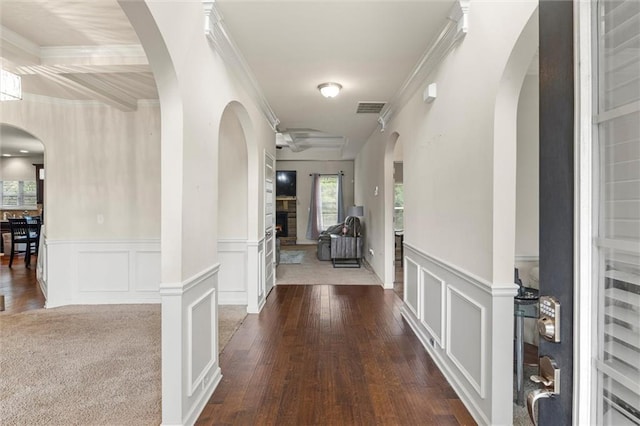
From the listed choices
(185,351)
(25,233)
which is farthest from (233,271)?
(25,233)

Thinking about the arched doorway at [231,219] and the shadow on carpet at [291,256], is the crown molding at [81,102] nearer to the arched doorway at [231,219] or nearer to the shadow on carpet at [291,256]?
the arched doorway at [231,219]

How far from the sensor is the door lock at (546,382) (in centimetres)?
76

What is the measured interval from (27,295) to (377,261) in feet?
17.5

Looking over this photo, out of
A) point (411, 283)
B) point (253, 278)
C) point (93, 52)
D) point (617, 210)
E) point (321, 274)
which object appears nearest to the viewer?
point (617, 210)

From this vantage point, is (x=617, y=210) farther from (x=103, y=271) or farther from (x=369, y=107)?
(x=103, y=271)

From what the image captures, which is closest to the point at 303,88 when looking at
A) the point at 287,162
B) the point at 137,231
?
the point at 137,231

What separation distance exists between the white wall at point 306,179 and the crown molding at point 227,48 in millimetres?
6546

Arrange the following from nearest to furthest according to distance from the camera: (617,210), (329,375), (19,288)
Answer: (617,210), (329,375), (19,288)

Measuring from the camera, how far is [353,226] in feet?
23.1

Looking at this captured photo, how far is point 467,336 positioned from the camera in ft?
7.20

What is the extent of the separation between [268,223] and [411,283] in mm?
2279

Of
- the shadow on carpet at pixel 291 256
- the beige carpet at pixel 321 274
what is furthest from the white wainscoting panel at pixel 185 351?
the shadow on carpet at pixel 291 256

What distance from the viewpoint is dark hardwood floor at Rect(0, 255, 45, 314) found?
169 inches

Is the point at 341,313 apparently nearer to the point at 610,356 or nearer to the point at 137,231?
the point at 137,231
